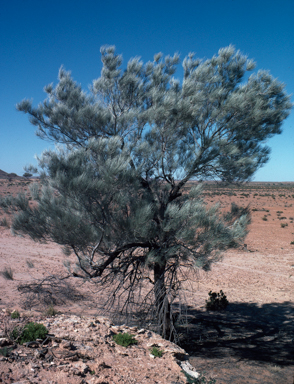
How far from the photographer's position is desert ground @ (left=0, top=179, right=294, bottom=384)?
3977 mm

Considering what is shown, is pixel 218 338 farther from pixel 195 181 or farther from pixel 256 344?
pixel 195 181

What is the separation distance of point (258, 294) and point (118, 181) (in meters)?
8.69

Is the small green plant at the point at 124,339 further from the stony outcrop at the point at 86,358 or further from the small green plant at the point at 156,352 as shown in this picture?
the small green plant at the point at 156,352

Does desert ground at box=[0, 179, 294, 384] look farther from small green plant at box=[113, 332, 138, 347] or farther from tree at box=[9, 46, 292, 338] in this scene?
tree at box=[9, 46, 292, 338]

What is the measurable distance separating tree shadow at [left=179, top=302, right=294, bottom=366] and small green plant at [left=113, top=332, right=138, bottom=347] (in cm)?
145

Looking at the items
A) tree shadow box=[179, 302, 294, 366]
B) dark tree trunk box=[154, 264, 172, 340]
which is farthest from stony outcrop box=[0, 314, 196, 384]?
tree shadow box=[179, 302, 294, 366]

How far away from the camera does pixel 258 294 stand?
10898 millimetres

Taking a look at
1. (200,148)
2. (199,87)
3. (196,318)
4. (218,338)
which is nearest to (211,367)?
(218,338)

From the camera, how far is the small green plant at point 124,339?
16.3ft

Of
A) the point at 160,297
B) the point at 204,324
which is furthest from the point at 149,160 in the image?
the point at 204,324

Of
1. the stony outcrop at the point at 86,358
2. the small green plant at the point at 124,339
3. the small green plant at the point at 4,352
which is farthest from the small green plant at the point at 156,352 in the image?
the small green plant at the point at 4,352

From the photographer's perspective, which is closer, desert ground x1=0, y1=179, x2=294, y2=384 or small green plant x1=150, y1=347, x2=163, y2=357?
desert ground x1=0, y1=179, x2=294, y2=384

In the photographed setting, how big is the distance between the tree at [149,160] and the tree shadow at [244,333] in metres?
1.46

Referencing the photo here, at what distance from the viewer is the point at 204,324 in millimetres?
8320
